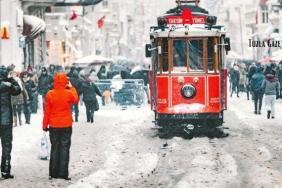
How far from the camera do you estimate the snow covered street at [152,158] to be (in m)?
13.9

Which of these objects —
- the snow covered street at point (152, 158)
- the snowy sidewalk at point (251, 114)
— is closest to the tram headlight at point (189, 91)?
the snow covered street at point (152, 158)

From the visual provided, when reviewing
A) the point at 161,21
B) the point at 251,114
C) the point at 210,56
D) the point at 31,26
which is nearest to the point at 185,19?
the point at 161,21

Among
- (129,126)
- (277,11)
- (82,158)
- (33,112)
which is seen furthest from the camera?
(277,11)

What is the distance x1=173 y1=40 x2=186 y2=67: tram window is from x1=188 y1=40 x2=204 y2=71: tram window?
0.55 ft

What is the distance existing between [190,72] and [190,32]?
3.19ft

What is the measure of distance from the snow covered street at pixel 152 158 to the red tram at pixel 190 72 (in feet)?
2.63

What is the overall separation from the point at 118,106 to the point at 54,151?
76.3ft

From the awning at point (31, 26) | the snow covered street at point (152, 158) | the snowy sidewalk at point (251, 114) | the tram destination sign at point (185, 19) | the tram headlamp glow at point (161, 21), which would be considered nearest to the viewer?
the snow covered street at point (152, 158)

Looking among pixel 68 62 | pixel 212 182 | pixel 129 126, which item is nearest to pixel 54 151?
pixel 212 182

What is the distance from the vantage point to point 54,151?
1434 centimetres

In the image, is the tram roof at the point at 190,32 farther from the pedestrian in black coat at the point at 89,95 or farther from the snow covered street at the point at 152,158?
the pedestrian in black coat at the point at 89,95

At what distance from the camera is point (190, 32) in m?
22.1

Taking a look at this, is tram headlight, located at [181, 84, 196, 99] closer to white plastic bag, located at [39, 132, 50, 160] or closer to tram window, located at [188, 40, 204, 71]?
tram window, located at [188, 40, 204, 71]

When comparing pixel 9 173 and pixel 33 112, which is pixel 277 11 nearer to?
pixel 33 112
